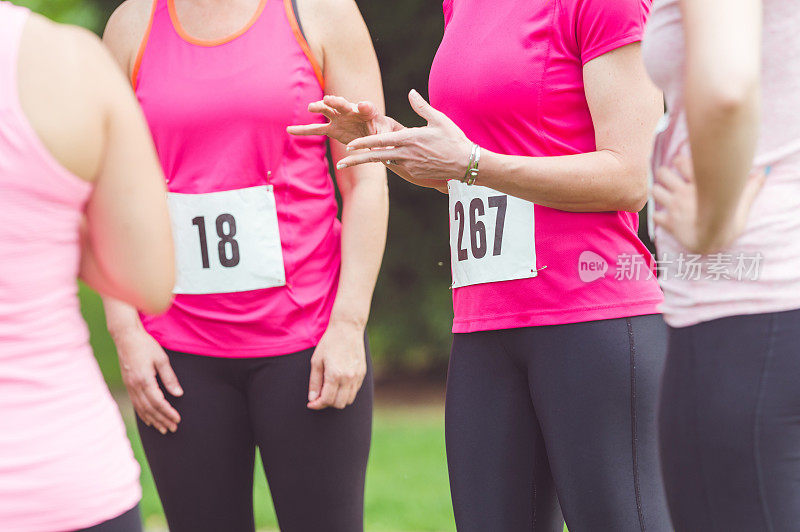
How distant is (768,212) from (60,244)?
39.3 inches

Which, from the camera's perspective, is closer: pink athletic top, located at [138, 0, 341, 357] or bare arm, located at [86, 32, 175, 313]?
bare arm, located at [86, 32, 175, 313]

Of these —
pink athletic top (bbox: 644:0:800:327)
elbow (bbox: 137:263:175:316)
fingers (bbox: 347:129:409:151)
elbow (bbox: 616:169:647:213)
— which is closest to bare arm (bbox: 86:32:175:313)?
elbow (bbox: 137:263:175:316)

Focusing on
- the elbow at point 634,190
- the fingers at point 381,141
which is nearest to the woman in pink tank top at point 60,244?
the fingers at point 381,141

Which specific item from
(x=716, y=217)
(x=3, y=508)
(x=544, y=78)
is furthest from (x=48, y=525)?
(x=544, y=78)

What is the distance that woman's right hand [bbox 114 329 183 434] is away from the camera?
2.36 meters

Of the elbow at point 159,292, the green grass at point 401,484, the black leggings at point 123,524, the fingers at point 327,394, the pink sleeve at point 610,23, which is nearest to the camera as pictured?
the black leggings at point 123,524

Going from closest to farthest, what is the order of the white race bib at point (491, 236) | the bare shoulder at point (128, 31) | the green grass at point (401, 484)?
the white race bib at point (491, 236), the bare shoulder at point (128, 31), the green grass at point (401, 484)

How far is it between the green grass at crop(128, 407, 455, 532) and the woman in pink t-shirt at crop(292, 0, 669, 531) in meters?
2.76

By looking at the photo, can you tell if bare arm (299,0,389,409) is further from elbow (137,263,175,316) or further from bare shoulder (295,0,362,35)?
elbow (137,263,175,316)

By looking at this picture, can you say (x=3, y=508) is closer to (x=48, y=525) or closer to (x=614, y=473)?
(x=48, y=525)

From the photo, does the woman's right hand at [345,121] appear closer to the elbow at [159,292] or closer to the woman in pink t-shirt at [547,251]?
the woman in pink t-shirt at [547,251]

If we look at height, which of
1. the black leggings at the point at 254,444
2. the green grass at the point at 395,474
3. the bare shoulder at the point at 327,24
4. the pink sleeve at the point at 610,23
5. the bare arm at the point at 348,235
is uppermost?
the pink sleeve at the point at 610,23

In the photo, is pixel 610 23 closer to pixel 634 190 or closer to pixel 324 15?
pixel 634 190

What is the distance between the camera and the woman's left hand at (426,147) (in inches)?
80.7
